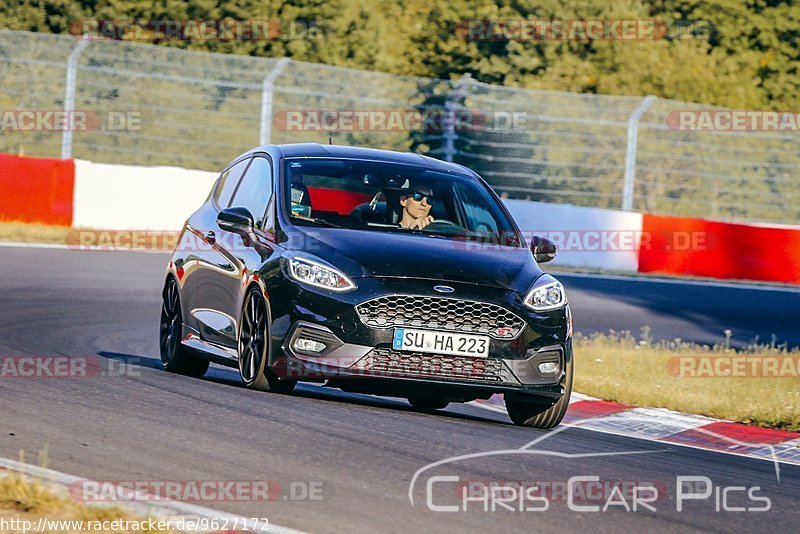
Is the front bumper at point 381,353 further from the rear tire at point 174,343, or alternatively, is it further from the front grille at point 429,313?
the rear tire at point 174,343

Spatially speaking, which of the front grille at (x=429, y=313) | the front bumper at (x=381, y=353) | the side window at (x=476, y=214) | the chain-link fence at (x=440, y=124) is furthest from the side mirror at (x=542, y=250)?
the chain-link fence at (x=440, y=124)

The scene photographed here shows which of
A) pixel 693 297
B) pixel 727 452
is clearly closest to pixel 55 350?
pixel 727 452

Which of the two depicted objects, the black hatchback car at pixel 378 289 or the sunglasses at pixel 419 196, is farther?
the sunglasses at pixel 419 196

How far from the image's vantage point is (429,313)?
8.62m

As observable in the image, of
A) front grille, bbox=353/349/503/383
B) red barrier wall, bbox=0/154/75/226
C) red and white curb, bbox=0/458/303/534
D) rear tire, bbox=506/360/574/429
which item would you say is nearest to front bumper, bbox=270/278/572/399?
front grille, bbox=353/349/503/383

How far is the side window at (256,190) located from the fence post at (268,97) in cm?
1393

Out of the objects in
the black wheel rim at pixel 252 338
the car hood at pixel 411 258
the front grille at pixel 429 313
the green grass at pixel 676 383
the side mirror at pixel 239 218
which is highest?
the side mirror at pixel 239 218

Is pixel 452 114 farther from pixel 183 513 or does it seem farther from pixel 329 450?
pixel 183 513

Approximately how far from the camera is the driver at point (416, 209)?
973 cm

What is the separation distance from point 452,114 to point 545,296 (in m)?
18.0

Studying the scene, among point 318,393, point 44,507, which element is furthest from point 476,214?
point 44,507

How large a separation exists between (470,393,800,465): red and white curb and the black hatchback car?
3.00 ft

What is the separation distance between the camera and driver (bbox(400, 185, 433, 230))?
973 cm

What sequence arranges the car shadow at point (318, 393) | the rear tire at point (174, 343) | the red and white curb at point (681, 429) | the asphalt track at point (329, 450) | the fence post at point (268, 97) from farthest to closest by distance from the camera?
the fence post at point (268, 97), the rear tire at point (174, 343), the car shadow at point (318, 393), the red and white curb at point (681, 429), the asphalt track at point (329, 450)
